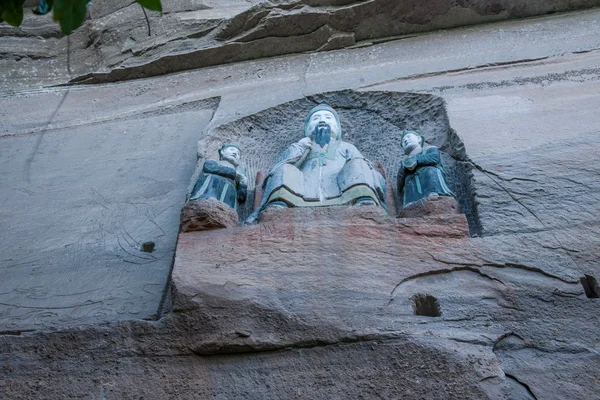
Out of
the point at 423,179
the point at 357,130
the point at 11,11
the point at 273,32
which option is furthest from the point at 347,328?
the point at 273,32

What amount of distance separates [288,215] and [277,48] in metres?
4.11

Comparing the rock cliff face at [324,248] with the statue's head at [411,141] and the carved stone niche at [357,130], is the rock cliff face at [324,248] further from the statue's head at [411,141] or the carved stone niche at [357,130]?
the statue's head at [411,141]

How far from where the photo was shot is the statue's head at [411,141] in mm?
5445

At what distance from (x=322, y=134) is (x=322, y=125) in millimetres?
93

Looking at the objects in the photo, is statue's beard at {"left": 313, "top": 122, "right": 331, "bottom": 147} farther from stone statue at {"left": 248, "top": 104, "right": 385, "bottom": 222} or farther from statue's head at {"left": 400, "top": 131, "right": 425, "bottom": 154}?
statue's head at {"left": 400, "top": 131, "right": 425, "bottom": 154}

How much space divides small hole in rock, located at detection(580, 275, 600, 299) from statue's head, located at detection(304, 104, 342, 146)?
2329 millimetres

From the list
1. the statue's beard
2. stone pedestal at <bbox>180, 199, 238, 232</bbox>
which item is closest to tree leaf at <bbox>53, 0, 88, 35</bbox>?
stone pedestal at <bbox>180, 199, 238, 232</bbox>

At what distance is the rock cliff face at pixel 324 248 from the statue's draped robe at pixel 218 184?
408 millimetres

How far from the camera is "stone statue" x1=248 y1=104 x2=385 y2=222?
4.79m

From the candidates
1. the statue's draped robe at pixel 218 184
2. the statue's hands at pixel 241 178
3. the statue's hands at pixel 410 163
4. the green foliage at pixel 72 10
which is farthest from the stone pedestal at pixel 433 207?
the green foliage at pixel 72 10

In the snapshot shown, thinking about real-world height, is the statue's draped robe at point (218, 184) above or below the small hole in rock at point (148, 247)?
above

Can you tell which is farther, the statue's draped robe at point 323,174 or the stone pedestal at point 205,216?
the statue's draped robe at point 323,174

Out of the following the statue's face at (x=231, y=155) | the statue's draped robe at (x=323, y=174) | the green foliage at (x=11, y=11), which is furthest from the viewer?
the statue's face at (x=231, y=155)

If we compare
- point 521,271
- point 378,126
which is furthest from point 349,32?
point 521,271
